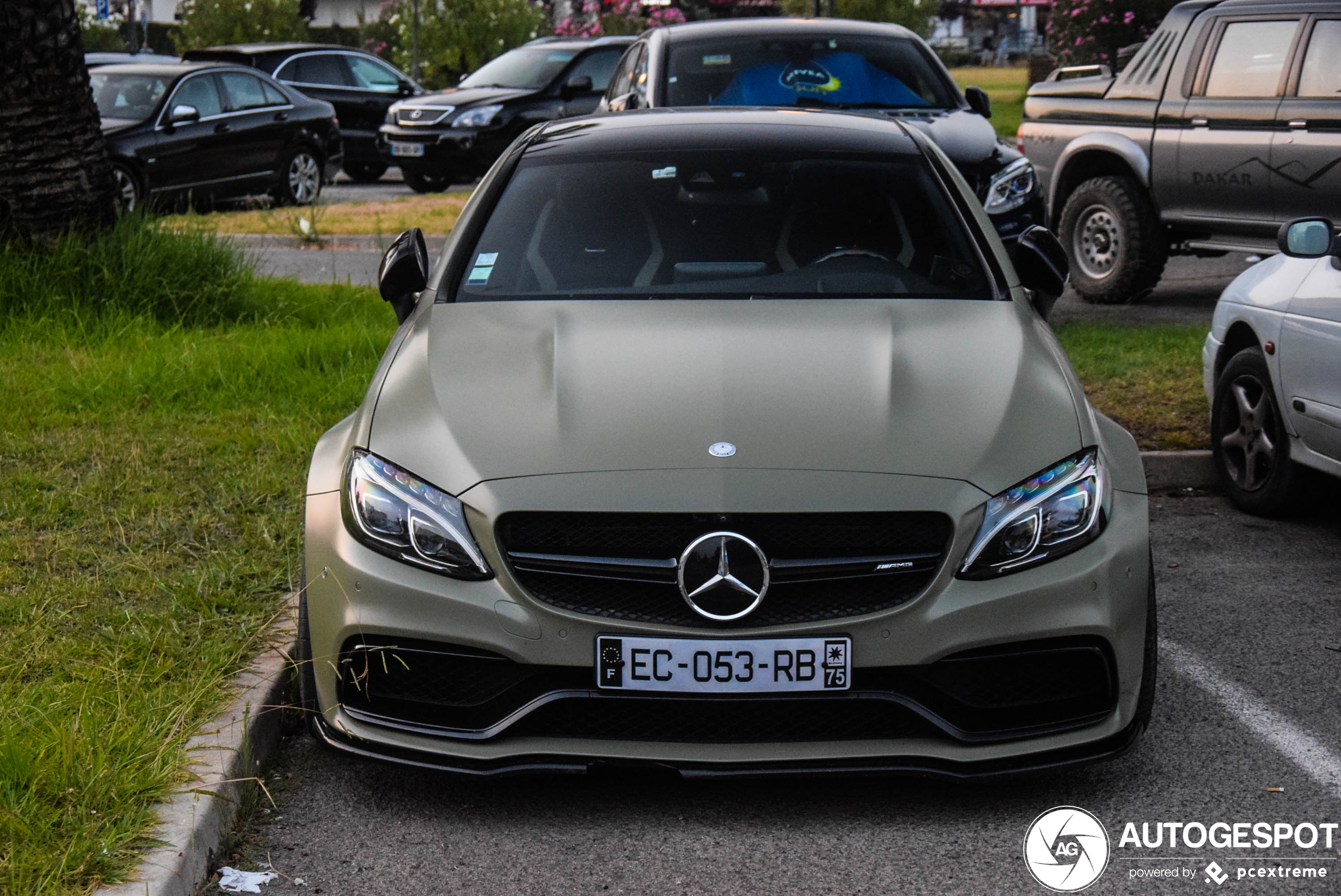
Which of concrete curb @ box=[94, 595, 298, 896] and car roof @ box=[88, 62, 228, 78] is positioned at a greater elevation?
concrete curb @ box=[94, 595, 298, 896]

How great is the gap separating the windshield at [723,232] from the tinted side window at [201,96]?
12.5 m

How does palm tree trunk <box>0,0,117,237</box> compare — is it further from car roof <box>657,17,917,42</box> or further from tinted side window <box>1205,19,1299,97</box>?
tinted side window <box>1205,19,1299,97</box>

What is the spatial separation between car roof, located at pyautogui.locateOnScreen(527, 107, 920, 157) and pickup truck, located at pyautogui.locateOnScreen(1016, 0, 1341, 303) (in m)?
4.99

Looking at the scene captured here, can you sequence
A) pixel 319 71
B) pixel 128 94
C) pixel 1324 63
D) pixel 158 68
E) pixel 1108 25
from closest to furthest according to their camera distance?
pixel 1324 63 < pixel 128 94 < pixel 158 68 < pixel 319 71 < pixel 1108 25

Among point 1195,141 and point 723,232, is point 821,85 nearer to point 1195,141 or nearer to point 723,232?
point 1195,141

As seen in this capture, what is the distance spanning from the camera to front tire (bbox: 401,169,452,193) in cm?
1841

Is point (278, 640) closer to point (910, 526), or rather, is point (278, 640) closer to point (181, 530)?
point (181, 530)

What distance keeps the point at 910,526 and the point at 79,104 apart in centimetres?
675

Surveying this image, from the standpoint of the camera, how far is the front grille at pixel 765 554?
3312 millimetres

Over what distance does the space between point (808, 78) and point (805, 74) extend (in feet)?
0.11


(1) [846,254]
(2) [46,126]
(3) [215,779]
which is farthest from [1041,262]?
(2) [46,126]

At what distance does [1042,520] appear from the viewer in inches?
134

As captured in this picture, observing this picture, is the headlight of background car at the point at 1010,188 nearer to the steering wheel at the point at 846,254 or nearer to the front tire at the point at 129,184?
the steering wheel at the point at 846,254

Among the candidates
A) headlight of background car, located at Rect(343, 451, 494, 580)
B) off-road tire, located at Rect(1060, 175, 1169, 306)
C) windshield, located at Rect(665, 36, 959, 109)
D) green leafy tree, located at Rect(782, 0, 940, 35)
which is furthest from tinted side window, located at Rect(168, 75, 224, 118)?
green leafy tree, located at Rect(782, 0, 940, 35)
